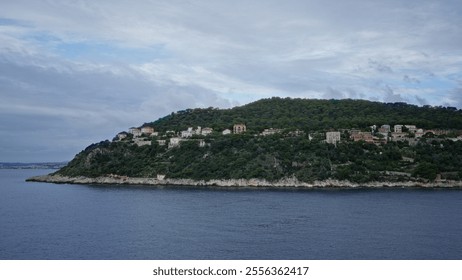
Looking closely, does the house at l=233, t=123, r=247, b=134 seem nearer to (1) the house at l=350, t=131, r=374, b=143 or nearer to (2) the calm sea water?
(1) the house at l=350, t=131, r=374, b=143

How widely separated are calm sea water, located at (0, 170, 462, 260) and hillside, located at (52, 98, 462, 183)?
375 inches

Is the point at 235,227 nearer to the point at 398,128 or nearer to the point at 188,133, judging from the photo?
the point at 398,128

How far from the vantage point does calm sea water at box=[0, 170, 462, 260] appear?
64.0ft

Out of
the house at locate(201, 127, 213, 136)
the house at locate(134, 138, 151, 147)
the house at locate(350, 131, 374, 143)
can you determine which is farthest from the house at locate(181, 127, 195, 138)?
the house at locate(350, 131, 374, 143)

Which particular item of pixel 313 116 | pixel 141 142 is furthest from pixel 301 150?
pixel 141 142

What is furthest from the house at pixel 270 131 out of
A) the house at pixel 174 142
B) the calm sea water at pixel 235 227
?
the calm sea water at pixel 235 227

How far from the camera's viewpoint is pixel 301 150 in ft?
174

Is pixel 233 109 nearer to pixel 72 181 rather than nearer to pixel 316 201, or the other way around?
pixel 72 181

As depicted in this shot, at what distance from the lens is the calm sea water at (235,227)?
19.5 metres

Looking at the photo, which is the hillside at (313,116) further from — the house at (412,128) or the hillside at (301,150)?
the house at (412,128)

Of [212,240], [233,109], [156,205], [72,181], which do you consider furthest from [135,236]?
[233,109]

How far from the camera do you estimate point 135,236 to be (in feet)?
74.9

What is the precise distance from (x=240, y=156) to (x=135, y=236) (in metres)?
31.0

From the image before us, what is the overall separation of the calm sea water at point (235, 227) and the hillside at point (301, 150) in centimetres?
952
